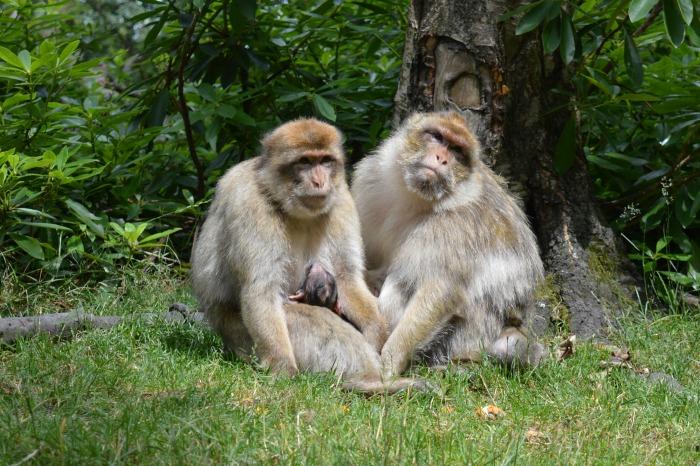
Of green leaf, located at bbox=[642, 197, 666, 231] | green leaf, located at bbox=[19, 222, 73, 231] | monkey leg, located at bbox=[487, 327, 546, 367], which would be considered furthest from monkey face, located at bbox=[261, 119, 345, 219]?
green leaf, located at bbox=[642, 197, 666, 231]

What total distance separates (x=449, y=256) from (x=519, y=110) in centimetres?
156

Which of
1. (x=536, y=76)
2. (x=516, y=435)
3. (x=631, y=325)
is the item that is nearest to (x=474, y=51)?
(x=536, y=76)

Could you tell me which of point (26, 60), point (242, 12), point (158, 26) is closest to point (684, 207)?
point (242, 12)

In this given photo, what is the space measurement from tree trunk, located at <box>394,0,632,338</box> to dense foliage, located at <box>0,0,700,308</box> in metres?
0.20

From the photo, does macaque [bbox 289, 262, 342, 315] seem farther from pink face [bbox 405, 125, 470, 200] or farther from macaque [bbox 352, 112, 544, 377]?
pink face [bbox 405, 125, 470, 200]

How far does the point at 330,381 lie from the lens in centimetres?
481

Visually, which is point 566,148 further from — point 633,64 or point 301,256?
point 301,256

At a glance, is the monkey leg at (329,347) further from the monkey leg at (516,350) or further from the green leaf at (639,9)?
the green leaf at (639,9)

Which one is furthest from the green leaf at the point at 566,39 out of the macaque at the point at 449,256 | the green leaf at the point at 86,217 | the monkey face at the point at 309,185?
the green leaf at the point at 86,217

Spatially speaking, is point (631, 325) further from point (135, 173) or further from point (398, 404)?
point (135, 173)

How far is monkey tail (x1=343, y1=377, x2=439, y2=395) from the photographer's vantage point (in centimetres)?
471

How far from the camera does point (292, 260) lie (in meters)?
5.18

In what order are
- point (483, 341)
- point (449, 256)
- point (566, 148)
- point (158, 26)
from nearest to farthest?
point (449, 256) → point (483, 341) → point (566, 148) → point (158, 26)

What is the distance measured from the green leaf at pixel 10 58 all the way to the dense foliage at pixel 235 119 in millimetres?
12
